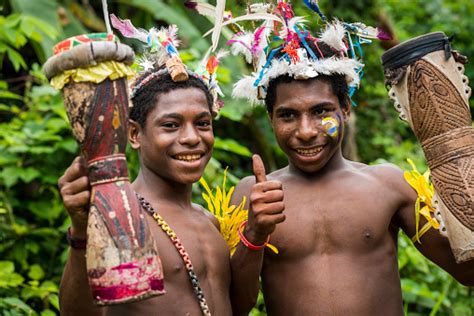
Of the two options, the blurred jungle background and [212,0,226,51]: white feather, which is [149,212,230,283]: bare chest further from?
the blurred jungle background

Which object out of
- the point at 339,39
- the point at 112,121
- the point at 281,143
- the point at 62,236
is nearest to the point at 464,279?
the point at 281,143

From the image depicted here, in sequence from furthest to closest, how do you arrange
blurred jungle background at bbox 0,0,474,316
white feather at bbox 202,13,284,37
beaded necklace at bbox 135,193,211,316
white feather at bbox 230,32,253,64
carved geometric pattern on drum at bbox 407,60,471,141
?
blurred jungle background at bbox 0,0,474,316 < white feather at bbox 230,32,253,64 < white feather at bbox 202,13,284,37 < carved geometric pattern on drum at bbox 407,60,471,141 < beaded necklace at bbox 135,193,211,316

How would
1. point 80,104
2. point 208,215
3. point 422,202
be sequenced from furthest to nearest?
1. point 422,202
2. point 208,215
3. point 80,104

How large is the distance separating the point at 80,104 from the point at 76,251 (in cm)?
53

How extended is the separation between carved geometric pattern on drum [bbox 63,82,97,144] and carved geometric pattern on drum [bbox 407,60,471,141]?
141 centimetres

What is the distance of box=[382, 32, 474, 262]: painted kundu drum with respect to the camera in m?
3.05

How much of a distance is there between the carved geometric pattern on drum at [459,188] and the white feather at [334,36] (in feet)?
3.02

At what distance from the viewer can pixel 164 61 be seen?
11.0ft

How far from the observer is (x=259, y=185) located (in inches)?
118

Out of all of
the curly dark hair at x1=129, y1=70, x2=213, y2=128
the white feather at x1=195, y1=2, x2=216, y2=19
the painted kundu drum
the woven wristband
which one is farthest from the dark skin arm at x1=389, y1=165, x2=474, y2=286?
the woven wristband

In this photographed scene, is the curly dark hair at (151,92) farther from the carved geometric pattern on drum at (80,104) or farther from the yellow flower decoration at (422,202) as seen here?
the yellow flower decoration at (422,202)

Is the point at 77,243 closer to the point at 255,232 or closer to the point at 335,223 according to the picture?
the point at 255,232

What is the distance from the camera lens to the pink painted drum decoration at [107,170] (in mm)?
2361

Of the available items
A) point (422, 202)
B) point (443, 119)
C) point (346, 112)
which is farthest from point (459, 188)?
point (346, 112)
